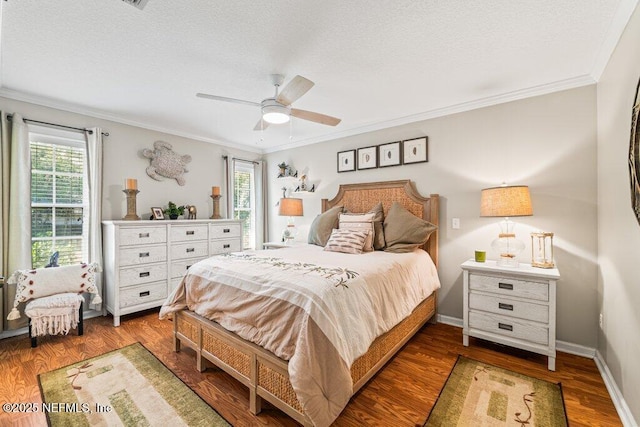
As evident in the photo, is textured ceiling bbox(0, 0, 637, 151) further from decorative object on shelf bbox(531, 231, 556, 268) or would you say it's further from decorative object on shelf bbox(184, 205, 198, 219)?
decorative object on shelf bbox(184, 205, 198, 219)

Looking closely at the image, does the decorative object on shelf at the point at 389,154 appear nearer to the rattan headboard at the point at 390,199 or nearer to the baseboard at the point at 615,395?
the rattan headboard at the point at 390,199

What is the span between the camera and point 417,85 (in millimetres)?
2658

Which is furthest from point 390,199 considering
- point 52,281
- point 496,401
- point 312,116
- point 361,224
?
point 52,281

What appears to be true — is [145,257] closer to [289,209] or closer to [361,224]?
[289,209]

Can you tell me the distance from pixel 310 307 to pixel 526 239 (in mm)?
2396

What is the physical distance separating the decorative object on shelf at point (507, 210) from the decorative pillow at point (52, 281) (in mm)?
4136

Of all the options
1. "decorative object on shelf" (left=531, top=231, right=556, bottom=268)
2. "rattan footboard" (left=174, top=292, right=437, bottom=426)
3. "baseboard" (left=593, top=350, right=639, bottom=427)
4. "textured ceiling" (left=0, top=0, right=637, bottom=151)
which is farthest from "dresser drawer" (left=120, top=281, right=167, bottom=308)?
"baseboard" (left=593, top=350, right=639, bottom=427)

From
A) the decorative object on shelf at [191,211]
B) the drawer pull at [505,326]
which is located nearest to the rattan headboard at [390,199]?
the drawer pull at [505,326]

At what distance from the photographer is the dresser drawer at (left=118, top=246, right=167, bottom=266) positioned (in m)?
3.20

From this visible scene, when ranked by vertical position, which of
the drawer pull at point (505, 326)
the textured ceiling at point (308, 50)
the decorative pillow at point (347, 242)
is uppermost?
the textured ceiling at point (308, 50)

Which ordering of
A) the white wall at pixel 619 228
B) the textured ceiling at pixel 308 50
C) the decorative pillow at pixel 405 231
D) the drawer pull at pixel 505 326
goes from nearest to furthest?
the white wall at pixel 619 228, the textured ceiling at pixel 308 50, the drawer pull at pixel 505 326, the decorative pillow at pixel 405 231

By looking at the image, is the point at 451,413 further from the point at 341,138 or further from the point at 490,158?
the point at 341,138

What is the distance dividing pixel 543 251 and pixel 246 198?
14.3 ft

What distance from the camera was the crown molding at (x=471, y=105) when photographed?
251cm
